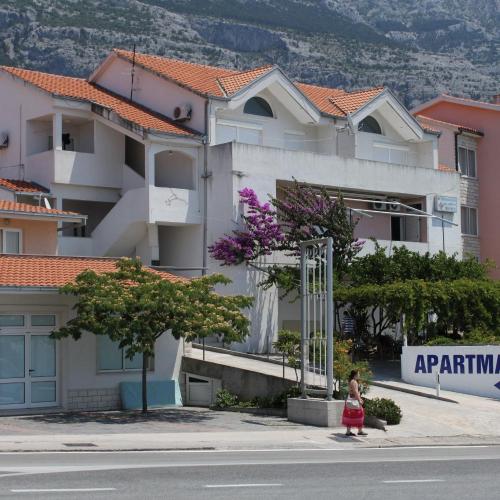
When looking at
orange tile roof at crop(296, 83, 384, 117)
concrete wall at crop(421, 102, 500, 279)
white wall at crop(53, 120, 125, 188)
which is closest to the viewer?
white wall at crop(53, 120, 125, 188)

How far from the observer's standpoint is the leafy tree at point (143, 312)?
2538cm

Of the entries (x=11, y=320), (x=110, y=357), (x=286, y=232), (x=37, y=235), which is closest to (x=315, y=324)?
(x=110, y=357)

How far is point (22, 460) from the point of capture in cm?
1798

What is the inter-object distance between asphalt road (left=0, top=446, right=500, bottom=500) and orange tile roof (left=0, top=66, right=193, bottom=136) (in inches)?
820

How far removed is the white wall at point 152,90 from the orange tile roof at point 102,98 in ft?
1.00

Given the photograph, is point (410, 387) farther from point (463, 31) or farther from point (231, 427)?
point (463, 31)

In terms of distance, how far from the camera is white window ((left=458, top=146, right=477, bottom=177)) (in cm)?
4972

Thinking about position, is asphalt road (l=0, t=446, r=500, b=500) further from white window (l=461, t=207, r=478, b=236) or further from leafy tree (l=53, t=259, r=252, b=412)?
white window (l=461, t=207, r=478, b=236)

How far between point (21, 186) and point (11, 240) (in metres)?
6.86

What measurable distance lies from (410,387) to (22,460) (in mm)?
15366

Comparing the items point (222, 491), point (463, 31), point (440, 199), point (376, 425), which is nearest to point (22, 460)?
point (222, 491)

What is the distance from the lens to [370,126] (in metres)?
45.8

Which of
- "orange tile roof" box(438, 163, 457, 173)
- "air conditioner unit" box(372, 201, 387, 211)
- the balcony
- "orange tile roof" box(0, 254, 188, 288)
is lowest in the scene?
"orange tile roof" box(0, 254, 188, 288)

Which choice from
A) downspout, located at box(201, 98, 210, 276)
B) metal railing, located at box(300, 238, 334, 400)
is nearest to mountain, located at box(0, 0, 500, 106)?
downspout, located at box(201, 98, 210, 276)
